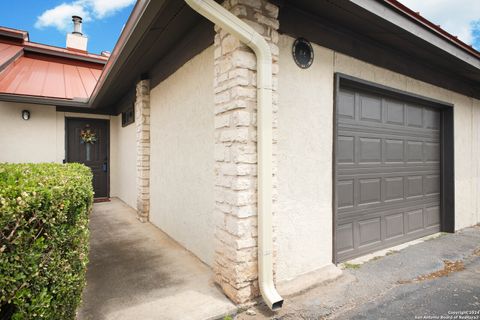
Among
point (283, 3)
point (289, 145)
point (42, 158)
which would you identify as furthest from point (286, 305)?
point (42, 158)

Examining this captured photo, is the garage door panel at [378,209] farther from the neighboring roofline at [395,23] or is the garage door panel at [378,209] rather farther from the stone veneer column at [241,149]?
the neighboring roofline at [395,23]

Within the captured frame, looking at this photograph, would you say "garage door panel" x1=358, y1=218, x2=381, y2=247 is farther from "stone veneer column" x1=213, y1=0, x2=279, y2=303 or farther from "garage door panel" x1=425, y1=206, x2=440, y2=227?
"stone veneer column" x1=213, y1=0, x2=279, y2=303

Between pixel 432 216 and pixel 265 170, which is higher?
pixel 265 170

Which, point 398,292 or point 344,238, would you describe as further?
point 344,238

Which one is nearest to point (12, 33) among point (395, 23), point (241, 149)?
point (241, 149)

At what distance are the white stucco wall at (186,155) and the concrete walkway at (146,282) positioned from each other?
0.31 metres

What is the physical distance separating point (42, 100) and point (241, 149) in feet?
20.7

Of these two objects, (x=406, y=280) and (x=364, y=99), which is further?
(x=364, y=99)

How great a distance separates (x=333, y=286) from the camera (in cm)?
280

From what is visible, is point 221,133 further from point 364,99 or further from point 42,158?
point 42,158

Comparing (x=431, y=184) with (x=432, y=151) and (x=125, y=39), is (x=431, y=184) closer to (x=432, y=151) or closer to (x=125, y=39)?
(x=432, y=151)

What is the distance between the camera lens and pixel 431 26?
327 cm

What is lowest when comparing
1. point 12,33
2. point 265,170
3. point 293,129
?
point 265,170

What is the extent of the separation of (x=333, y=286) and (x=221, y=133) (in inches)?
78.4
